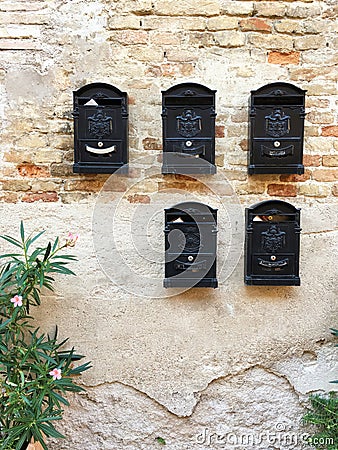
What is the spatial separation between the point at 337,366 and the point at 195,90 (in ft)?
5.19

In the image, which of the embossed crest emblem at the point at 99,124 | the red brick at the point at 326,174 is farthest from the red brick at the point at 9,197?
the red brick at the point at 326,174

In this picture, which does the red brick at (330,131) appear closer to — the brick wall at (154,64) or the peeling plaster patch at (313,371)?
the brick wall at (154,64)

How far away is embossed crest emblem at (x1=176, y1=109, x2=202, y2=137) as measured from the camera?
217cm

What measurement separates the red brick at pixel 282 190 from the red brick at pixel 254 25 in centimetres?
78

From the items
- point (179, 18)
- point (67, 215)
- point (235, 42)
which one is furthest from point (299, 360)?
point (179, 18)

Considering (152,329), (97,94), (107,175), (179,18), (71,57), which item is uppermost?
(179,18)

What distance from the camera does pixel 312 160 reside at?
2.30 metres

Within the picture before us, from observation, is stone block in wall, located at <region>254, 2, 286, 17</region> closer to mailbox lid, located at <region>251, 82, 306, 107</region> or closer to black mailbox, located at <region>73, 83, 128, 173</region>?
mailbox lid, located at <region>251, 82, 306, 107</region>

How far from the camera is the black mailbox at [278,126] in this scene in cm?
217

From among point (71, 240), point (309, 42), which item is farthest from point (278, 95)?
point (71, 240)

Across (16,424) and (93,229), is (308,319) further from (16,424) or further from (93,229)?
(16,424)

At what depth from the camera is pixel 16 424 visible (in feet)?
6.78

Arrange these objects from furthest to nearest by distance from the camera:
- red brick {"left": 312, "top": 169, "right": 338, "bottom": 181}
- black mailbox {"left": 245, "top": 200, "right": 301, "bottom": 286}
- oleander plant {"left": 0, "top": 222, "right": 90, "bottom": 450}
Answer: red brick {"left": 312, "top": 169, "right": 338, "bottom": 181}
black mailbox {"left": 245, "top": 200, "right": 301, "bottom": 286}
oleander plant {"left": 0, "top": 222, "right": 90, "bottom": 450}

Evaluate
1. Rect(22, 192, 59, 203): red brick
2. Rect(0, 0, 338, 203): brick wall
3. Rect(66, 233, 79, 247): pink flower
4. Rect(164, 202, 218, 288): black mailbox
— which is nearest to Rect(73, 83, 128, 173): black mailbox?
Rect(0, 0, 338, 203): brick wall
